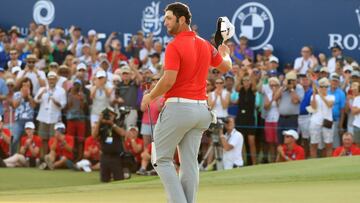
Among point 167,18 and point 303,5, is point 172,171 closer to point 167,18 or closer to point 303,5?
point 167,18

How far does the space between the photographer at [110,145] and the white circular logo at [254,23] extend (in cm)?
480

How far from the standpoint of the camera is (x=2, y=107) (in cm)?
2069

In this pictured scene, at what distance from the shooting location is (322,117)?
18734mm

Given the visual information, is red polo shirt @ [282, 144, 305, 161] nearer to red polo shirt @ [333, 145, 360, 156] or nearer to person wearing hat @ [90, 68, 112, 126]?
red polo shirt @ [333, 145, 360, 156]

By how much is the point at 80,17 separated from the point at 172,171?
16.1m

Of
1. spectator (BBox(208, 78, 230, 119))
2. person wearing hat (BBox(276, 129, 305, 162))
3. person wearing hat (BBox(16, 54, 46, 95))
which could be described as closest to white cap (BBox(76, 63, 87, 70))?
person wearing hat (BBox(16, 54, 46, 95))

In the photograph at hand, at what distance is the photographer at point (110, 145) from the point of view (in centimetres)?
1797

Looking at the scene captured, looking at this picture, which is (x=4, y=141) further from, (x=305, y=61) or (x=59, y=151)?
(x=305, y=61)

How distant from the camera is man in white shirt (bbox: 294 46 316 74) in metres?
20.6

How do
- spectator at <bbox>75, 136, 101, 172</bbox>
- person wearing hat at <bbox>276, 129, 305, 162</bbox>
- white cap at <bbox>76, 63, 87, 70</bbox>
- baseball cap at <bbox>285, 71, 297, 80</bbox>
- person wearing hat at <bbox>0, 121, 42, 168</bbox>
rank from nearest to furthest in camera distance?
person wearing hat at <bbox>276, 129, 305, 162</bbox> → baseball cap at <bbox>285, 71, 297, 80</bbox> → spectator at <bbox>75, 136, 101, 172</bbox> → person wearing hat at <bbox>0, 121, 42, 168</bbox> → white cap at <bbox>76, 63, 87, 70</bbox>

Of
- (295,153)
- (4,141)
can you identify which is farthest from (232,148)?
(4,141)

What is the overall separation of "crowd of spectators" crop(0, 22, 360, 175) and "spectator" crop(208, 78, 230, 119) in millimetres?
18

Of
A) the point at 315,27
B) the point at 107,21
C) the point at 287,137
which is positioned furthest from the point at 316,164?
the point at 107,21

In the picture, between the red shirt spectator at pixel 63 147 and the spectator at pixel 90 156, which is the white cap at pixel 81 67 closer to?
the red shirt spectator at pixel 63 147
